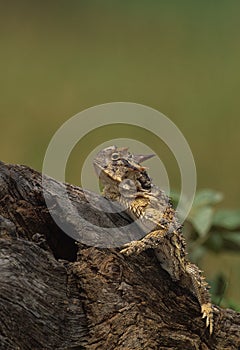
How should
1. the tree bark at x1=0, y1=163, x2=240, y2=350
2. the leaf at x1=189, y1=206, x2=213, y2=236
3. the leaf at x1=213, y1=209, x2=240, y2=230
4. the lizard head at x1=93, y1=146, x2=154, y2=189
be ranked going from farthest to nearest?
the leaf at x1=213, y1=209, x2=240, y2=230 < the leaf at x1=189, y1=206, x2=213, y2=236 < the lizard head at x1=93, y1=146, x2=154, y2=189 < the tree bark at x1=0, y1=163, x2=240, y2=350

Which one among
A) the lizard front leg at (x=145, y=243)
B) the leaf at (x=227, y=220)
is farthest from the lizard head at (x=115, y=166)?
the leaf at (x=227, y=220)

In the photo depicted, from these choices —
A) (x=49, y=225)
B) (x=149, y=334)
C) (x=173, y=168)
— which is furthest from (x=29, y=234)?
(x=173, y=168)

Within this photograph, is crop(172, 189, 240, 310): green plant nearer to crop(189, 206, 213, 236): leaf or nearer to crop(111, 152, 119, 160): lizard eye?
crop(189, 206, 213, 236): leaf

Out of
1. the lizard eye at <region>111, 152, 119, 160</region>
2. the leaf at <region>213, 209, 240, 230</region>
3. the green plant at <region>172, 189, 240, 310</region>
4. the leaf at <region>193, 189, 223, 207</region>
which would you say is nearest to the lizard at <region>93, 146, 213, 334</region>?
the lizard eye at <region>111, 152, 119, 160</region>

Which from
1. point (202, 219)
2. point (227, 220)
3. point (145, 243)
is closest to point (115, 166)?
point (145, 243)

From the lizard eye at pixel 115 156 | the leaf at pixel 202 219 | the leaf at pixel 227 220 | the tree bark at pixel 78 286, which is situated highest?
the leaf at pixel 227 220

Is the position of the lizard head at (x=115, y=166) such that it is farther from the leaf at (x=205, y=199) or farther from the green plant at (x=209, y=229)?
the leaf at (x=205, y=199)

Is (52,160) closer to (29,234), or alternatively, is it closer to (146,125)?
(29,234)
